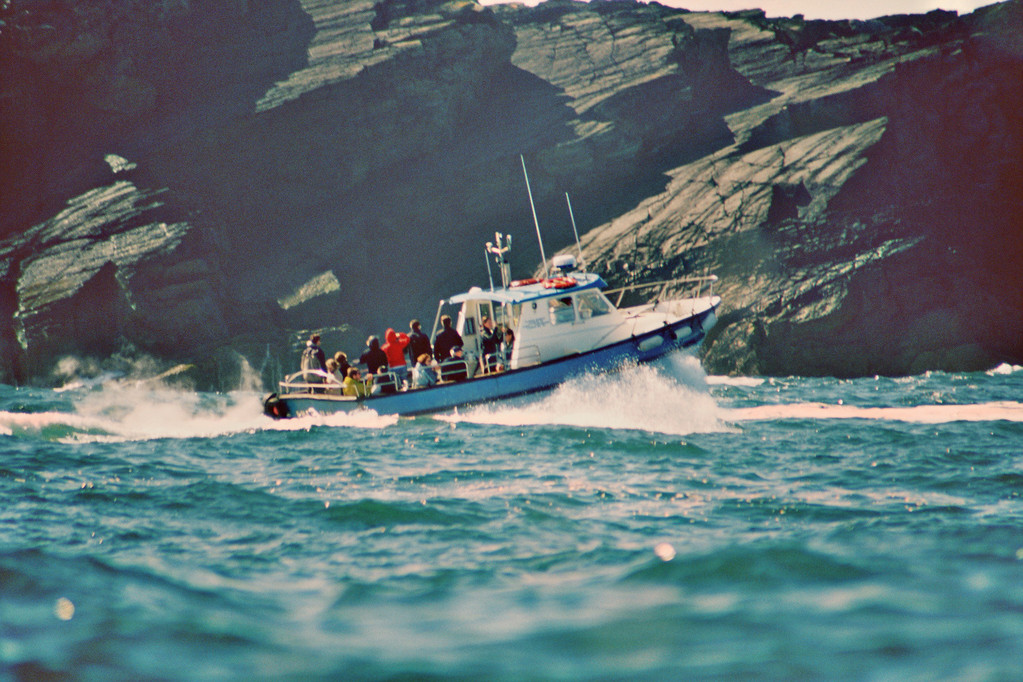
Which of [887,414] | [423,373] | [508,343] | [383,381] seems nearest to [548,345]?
[508,343]

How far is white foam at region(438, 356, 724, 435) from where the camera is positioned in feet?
51.2

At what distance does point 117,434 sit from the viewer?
1529 cm

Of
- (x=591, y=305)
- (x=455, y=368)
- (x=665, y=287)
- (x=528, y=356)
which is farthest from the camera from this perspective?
(x=665, y=287)

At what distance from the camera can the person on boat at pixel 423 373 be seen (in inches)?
668

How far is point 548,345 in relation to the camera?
17.0 m

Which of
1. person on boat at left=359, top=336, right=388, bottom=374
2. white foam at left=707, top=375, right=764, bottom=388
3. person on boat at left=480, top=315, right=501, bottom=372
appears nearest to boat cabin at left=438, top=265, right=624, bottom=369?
person on boat at left=480, top=315, right=501, bottom=372

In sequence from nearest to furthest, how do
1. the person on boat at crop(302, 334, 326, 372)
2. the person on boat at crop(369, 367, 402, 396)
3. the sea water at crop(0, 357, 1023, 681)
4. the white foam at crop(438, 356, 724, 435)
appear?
the sea water at crop(0, 357, 1023, 681), the white foam at crop(438, 356, 724, 435), the person on boat at crop(369, 367, 402, 396), the person on boat at crop(302, 334, 326, 372)

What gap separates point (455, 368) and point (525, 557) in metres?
→ 11.9

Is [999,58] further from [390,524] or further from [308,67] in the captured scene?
[390,524]

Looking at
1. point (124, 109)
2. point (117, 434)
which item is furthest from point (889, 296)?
point (124, 109)

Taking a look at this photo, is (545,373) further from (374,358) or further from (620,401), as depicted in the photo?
(374,358)

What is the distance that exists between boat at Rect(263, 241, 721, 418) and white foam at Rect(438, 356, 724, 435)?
0.21 meters

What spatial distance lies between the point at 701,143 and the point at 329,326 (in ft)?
85.0

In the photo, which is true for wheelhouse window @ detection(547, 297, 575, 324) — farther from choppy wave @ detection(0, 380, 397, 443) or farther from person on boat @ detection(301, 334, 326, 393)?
person on boat @ detection(301, 334, 326, 393)
